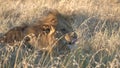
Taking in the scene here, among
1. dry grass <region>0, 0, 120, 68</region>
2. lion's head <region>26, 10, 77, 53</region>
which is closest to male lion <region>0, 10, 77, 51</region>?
lion's head <region>26, 10, 77, 53</region>

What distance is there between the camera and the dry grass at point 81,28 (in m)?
4.47

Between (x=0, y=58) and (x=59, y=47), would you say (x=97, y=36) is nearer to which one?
(x=59, y=47)

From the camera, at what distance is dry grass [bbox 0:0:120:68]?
14.7 feet

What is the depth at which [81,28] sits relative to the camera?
690 centimetres

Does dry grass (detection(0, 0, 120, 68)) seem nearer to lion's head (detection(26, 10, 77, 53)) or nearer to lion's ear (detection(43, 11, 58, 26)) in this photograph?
lion's head (detection(26, 10, 77, 53))

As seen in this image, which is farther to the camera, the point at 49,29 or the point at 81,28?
the point at 81,28

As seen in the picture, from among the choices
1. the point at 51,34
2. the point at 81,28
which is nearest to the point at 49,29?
the point at 51,34

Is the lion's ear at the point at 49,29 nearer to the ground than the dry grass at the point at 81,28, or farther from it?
farther from it

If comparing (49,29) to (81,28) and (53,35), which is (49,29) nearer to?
(53,35)

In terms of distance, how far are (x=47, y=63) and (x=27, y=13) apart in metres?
4.19

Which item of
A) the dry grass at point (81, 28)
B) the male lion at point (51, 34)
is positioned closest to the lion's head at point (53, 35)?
the male lion at point (51, 34)

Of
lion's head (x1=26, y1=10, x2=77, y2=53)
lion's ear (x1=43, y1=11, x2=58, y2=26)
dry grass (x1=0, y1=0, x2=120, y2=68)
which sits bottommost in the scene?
dry grass (x1=0, y1=0, x2=120, y2=68)

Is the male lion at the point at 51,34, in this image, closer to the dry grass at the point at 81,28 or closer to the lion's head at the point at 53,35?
the lion's head at the point at 53,35

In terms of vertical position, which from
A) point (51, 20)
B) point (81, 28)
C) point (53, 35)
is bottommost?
point (81, 28)
